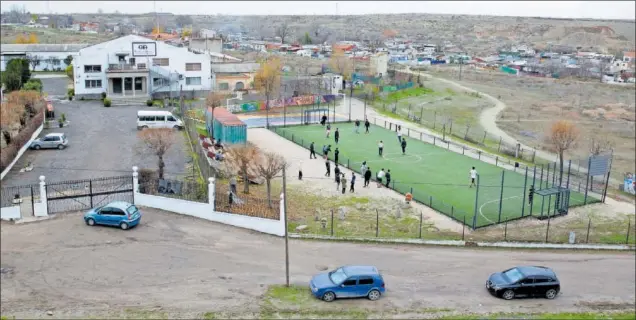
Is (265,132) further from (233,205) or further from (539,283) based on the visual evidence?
(539,283)

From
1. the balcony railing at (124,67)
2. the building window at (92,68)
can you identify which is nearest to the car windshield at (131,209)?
the balcony railing at (124,67)

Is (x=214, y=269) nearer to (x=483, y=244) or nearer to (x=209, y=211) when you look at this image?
(x=209, y=211)

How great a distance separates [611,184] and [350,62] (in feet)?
172

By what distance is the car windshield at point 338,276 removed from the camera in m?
19.1

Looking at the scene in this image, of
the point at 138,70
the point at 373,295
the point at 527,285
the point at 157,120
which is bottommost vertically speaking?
the point at 373,295

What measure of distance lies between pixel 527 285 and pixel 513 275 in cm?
54

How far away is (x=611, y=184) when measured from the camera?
36.7 metres

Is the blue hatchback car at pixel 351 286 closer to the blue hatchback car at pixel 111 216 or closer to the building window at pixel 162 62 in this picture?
the blue hatchback car at pixel 111 216

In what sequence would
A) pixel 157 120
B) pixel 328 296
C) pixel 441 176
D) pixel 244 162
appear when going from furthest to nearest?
pixel 157 120 < pixel 441 176 < pixel 244 162 < pixel 328 296

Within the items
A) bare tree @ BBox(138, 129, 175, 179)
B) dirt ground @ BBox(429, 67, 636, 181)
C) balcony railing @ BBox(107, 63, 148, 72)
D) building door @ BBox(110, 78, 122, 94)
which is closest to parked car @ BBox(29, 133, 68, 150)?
bare tree @ BBox(138, 129, 175, 179)

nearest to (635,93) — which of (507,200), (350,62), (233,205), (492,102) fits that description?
(492,102)

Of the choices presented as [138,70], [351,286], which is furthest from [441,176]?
[138,70]

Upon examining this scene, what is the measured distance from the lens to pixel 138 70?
185 feet

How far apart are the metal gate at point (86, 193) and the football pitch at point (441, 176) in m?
12.3
